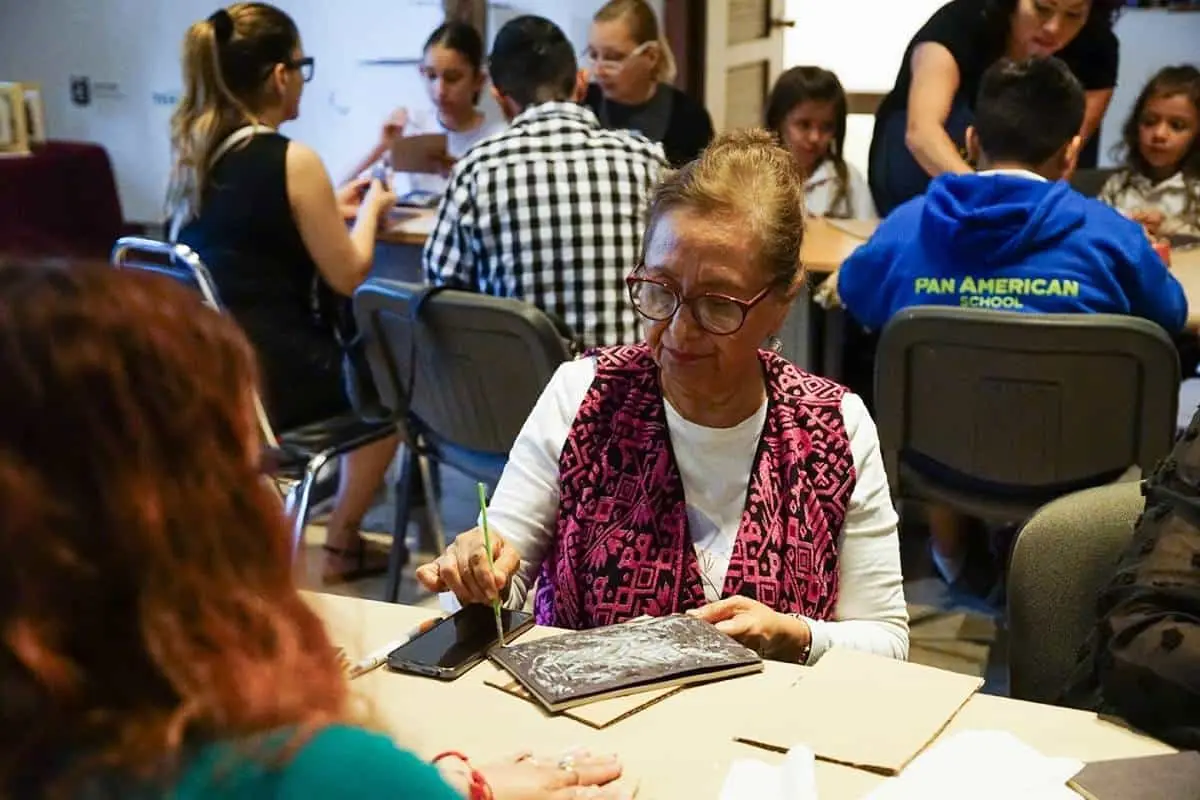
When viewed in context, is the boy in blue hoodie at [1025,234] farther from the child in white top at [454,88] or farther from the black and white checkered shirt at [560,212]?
the child in white top at [454,88]

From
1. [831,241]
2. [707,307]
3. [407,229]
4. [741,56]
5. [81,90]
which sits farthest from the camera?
[81,90]

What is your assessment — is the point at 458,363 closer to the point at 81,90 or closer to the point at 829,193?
the point at 829,193

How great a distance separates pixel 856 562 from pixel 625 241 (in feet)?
4.47

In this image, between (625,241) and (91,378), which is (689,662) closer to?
(91,378)

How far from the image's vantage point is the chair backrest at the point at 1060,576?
1.46 metres

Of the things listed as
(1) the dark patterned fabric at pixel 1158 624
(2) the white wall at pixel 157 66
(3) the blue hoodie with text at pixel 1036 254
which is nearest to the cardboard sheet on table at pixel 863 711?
(1) the dark patterned fabric at pixel 1158 624

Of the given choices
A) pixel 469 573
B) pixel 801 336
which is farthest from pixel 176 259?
pixel 801 336

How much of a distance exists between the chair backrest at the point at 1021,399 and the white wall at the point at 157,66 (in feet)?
11.1

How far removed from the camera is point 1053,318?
7.55 ft

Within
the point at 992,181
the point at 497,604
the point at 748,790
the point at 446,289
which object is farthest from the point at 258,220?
the point at 748,790

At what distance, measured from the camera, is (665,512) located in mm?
1602

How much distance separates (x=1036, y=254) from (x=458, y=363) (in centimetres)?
114

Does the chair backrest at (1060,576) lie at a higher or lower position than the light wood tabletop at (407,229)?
lower

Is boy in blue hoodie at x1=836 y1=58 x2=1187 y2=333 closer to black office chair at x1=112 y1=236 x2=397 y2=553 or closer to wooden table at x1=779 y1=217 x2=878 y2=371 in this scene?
wooden table at x1=779 y1=217 x2=878 y2=371
